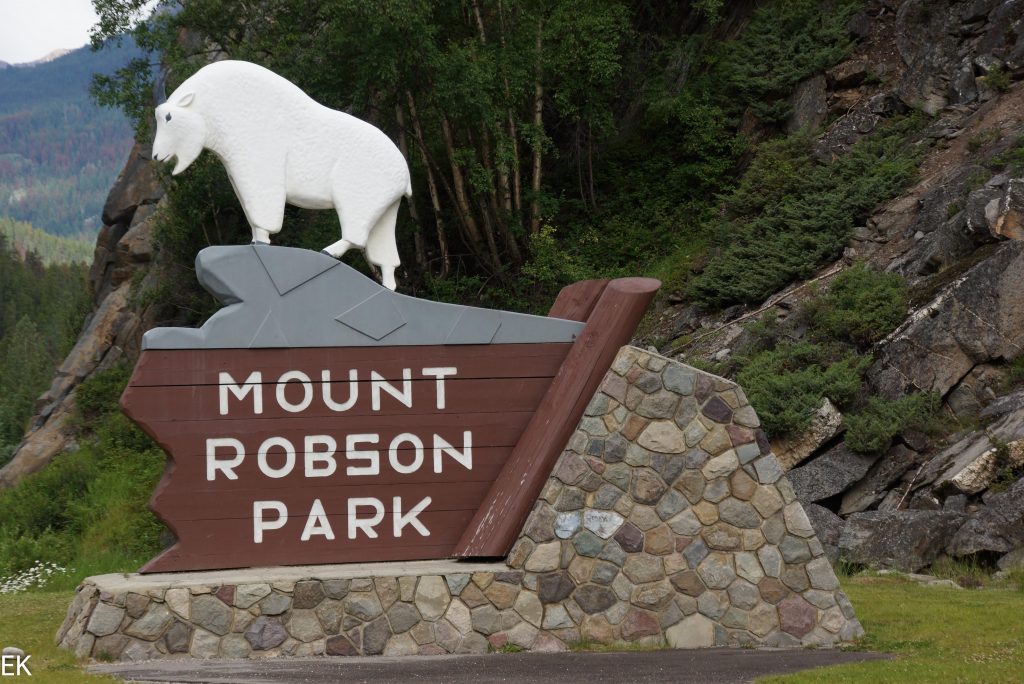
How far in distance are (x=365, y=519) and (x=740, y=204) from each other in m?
12.9

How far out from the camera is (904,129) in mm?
19266

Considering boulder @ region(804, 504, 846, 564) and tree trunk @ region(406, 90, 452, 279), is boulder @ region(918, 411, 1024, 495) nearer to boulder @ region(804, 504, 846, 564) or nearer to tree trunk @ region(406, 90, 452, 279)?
boulder @ region(804, 504, 846, 564)

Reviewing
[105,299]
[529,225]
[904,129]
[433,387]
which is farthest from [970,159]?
[105,299]

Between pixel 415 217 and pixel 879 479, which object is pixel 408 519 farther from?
pixel 415 217

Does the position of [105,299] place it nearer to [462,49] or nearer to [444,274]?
[444,274]

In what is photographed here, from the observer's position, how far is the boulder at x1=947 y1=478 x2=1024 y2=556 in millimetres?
11633

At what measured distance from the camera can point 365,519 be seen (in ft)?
28.1

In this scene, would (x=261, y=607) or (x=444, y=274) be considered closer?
(x=261, y=607)

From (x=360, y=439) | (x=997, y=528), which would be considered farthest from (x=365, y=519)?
(x=997, y=528)

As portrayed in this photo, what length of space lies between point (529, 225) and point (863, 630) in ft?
46.7

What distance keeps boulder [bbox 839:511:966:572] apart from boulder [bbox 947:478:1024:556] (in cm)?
15

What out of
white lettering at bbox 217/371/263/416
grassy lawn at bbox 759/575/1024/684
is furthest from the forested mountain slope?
white lettering at bbox 217/371/263/416

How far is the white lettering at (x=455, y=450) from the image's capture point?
8734mm

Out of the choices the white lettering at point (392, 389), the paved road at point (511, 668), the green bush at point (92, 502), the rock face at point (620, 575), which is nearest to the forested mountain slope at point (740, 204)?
the green bush at point (92, 502)
